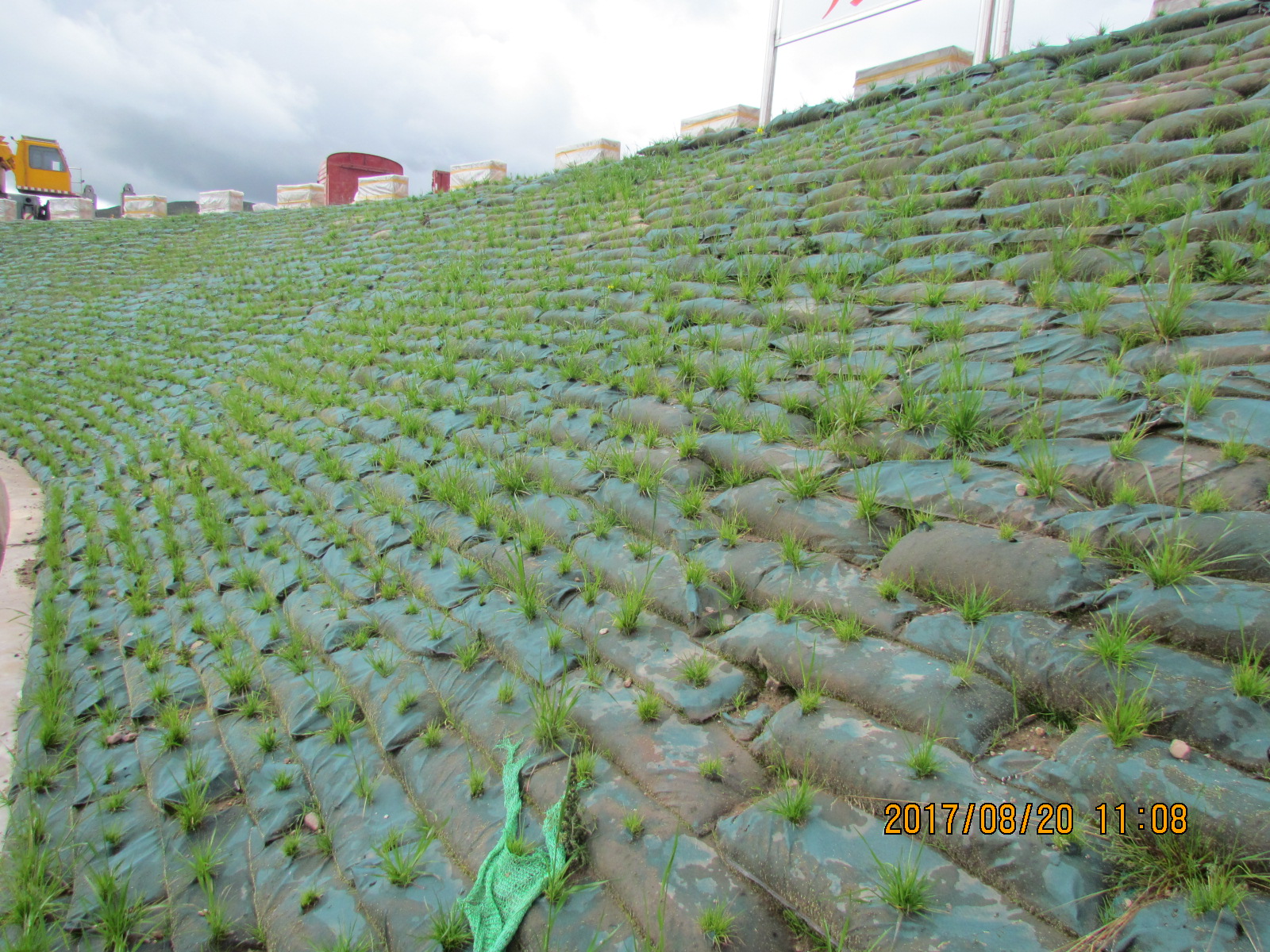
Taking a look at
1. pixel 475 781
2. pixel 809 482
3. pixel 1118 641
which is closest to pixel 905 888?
pixel 1118 641

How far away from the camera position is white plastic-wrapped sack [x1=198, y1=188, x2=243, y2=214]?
15531 millimetres

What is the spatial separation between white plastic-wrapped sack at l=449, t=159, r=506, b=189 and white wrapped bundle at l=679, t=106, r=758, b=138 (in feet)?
11.4

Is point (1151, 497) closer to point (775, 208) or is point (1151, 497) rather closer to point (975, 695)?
point (975, 695)

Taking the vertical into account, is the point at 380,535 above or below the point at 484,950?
above

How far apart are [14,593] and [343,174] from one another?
13.3 metres

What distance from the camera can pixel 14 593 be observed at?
13.9 ft

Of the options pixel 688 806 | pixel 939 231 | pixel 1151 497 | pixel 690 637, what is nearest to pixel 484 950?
pixel 688 806

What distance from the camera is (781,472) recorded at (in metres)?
2.42

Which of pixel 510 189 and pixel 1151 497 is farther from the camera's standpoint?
pixel 510 189

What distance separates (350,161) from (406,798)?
645 inches

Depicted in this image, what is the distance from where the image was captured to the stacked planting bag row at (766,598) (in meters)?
1.33

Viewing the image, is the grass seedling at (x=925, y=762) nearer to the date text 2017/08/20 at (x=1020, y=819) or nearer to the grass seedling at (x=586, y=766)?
the date text 2017/08/20 at (x=1020, y=819)

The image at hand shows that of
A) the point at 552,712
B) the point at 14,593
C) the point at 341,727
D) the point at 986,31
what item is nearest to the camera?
the point at 552,712

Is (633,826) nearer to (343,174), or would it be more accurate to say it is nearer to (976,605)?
(976,605)
